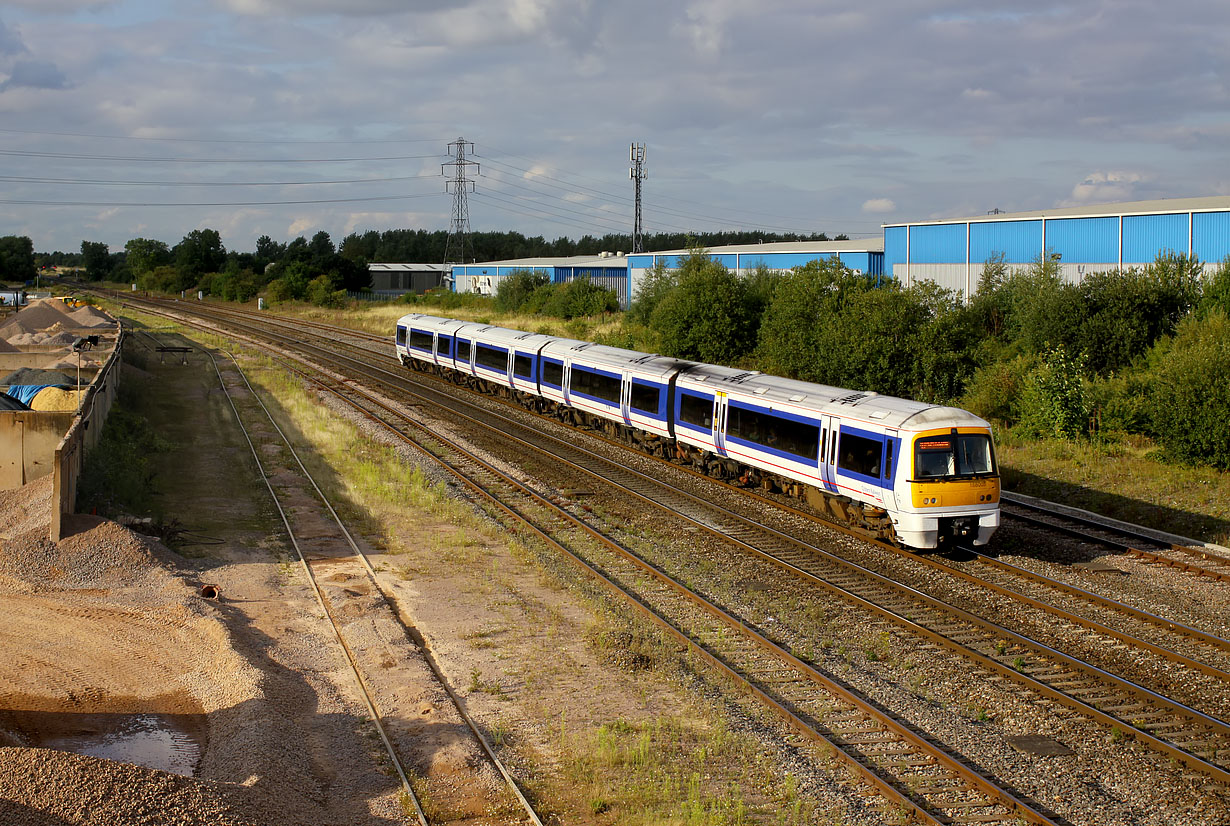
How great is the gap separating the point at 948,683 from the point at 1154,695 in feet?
7.50

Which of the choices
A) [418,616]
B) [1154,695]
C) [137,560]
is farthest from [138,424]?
[1154,695]

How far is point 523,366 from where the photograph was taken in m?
33.6

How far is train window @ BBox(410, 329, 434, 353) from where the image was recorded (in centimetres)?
4280

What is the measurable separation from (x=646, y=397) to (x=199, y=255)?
119255 mm

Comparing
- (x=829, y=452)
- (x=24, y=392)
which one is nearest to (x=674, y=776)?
(x=829, y=452)

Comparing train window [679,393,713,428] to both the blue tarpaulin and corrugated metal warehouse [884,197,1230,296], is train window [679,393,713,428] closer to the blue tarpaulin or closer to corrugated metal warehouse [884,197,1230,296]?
the blue tarpaulin

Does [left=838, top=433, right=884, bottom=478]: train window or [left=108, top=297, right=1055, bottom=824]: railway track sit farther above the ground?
[left=838, top=433, right=884, bottom=478]: train window

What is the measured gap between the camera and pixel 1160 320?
31.7 m

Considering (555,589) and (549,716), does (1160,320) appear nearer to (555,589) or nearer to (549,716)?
(555,589)

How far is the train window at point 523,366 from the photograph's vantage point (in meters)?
33.0

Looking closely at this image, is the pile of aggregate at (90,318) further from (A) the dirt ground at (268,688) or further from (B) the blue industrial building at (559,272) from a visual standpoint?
(A) the dirt ground at (268,688)

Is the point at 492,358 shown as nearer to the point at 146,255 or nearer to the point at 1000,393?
the point at 1000,393

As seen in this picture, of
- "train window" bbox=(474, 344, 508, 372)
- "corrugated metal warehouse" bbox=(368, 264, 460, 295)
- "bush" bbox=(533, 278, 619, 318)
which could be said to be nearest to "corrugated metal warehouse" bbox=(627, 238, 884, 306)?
"bush" bbox=(533, 278, 619, 318)

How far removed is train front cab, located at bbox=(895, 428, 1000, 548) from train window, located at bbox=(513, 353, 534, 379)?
1853 centimetres
